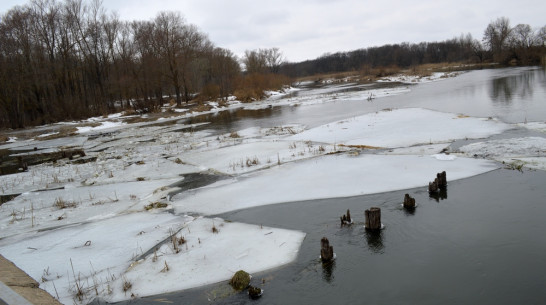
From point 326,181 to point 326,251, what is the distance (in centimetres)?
418

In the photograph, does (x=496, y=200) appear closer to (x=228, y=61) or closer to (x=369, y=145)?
(x=369, y=145)

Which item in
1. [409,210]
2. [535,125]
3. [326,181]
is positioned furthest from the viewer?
[535,125]

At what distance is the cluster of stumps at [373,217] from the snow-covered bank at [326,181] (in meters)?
0.53

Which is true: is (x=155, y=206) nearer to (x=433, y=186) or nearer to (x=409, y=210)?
(x=409, y=210)

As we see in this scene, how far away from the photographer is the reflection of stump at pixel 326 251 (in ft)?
18.0

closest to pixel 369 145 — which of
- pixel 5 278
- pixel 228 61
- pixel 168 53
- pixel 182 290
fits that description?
pixel 182 290

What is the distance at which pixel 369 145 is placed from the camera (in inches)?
516

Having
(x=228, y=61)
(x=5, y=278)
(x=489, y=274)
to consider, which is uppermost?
(x=228, y=61)

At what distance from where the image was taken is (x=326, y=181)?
9.58 meters

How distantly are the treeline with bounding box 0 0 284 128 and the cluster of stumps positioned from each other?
35.7 meters

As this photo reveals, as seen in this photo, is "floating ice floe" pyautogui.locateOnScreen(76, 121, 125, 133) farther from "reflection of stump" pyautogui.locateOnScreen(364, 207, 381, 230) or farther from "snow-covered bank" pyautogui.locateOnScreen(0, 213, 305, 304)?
"reflection of stump" pyautogui.locateOnScreen(364, 207, 381, 230)

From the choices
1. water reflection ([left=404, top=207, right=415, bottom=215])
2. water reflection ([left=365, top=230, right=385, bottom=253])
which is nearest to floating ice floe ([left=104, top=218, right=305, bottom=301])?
water reflection ([left=365, top=230, right=385, bottom=253])

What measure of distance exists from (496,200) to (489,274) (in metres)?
2.88

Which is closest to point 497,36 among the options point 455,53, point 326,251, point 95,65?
point 455,53
